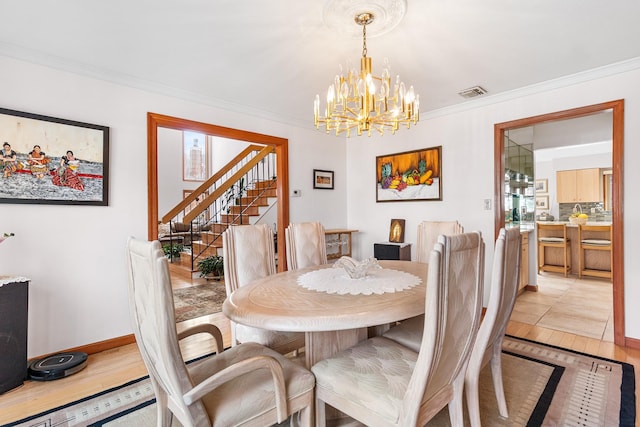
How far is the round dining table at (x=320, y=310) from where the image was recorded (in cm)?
131

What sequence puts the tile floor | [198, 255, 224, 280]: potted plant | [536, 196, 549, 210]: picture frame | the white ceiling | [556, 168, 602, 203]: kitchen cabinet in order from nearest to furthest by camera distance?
1. the white ceiling
2. the tile floor
3. [198, 255, 224, 280]: potted plant
4. [556, 168, 602, 203]: kitchen cabinet
5. [536, 196, 549, 210]: picture frame

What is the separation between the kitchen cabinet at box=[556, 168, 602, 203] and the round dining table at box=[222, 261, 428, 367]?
25.0 feet

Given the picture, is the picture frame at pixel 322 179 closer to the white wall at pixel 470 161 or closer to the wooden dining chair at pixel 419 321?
the white wall at pixel 470 161

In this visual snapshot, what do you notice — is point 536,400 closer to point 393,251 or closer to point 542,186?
point 393,251

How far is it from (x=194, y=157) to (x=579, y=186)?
9.82 metres

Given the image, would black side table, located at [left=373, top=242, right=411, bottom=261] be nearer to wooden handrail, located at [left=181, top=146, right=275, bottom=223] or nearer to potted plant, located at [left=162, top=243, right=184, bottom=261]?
wooden handrail, located at [left=181, top=146, right=275, bottom=223]

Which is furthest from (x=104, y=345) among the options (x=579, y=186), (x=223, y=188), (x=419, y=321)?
(x=579, y=186)

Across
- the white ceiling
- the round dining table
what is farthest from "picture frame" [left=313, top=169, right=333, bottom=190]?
the round dining table

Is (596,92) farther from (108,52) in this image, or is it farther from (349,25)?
(108,52)

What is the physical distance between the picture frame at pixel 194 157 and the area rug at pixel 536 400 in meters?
7.70

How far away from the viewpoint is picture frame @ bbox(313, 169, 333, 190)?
14.8ft

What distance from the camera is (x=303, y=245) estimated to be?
2926mm

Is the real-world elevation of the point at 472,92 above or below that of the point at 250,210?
above

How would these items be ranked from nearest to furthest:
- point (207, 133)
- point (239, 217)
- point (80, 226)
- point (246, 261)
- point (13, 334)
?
point (13, 334) < point (246, 261) < point (80, 226) < point (207, 133) < point (239, 217)
